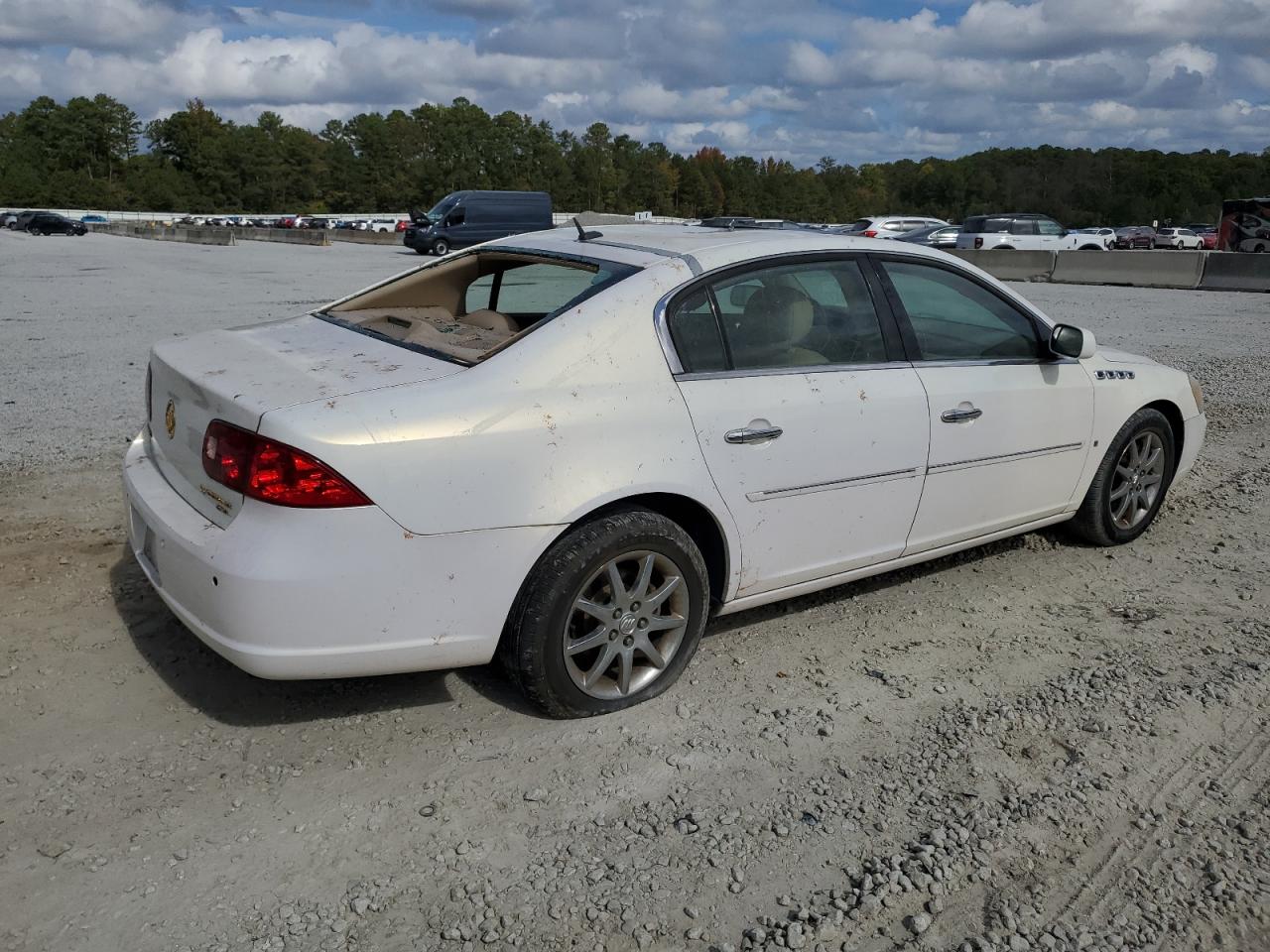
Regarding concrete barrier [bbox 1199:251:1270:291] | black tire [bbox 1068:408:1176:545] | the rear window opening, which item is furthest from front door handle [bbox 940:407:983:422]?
concrete barrier [bbox 1199:251:1270:291]

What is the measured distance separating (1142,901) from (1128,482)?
3070 millimetres

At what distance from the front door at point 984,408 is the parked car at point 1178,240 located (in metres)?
47.8

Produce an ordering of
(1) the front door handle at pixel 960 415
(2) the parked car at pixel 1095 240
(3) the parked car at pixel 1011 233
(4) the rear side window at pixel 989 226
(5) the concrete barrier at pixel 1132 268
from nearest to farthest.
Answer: (1) the front door handle at pixel 960 415
(5) the concrete barrier at pixel 1132 268
(3) the parked car at pixel 1011 233
(4) the rear side window at pixel 989 226
(2) the parked car at pixel 1095 240

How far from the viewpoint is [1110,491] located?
5.31 m

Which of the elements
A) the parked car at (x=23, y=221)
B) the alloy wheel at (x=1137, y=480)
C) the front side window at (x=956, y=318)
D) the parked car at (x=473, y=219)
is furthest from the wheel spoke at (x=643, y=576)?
the parked car at (x=23, y=221)

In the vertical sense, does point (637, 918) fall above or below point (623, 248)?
below

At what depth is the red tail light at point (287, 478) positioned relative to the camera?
3057 mm

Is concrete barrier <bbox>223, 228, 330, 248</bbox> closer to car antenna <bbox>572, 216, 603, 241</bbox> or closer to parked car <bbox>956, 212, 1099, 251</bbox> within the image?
parked car <bbox>956, 212, 1099, 251</bbox>

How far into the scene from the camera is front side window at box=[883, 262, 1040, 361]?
445 cm

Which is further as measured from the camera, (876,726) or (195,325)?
(195,325)

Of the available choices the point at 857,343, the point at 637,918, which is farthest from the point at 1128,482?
the point at 637,918

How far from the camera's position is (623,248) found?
13.4 ft

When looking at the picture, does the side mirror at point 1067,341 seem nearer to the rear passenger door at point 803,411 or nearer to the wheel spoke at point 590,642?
the rear passenger door at point 803,411

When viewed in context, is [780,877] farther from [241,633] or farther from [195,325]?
[195,325]
